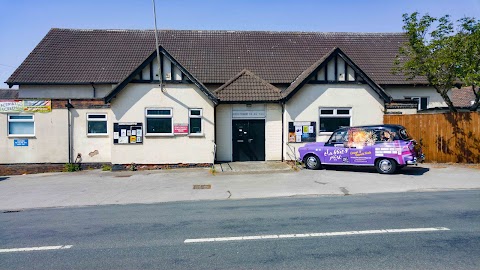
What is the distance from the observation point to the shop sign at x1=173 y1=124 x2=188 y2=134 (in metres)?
16.6

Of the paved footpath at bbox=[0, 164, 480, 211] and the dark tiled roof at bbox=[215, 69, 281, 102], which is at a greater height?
the dark tiled roof at bbox=[215, 69, 281, 102]

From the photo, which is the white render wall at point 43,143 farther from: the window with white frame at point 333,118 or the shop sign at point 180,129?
the window with white frame at point 333,118

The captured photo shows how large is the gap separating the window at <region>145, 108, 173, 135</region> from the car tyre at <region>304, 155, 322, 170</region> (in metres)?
6.33

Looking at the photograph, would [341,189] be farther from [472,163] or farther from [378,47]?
[378,47]

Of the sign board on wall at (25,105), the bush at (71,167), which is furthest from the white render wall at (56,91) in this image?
the bush at (71,167)

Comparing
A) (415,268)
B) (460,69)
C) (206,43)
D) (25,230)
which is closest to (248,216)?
(415,268)

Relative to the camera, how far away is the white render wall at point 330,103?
56.7 feet

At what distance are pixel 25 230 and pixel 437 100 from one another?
72.5ft

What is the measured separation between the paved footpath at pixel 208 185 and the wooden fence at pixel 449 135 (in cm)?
120

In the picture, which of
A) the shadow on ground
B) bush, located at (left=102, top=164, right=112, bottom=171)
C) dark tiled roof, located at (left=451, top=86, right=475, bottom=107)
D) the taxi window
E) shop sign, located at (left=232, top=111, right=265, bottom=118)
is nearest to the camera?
the shadow on ground

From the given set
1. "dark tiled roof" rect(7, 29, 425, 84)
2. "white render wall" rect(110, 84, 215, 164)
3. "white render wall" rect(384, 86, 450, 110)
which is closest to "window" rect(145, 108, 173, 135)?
"white render wall" rect(110, 84, 215, 164)

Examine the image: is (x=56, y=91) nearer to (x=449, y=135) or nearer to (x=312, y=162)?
(x=312, y=162)

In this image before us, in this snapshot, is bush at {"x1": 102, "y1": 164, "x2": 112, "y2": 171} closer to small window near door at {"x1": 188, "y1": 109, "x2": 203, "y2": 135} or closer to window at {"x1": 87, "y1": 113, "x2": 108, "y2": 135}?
window at {"x1": 87, "y1": 113, "x2": 108, "y2": 135}

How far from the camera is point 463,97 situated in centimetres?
3775
